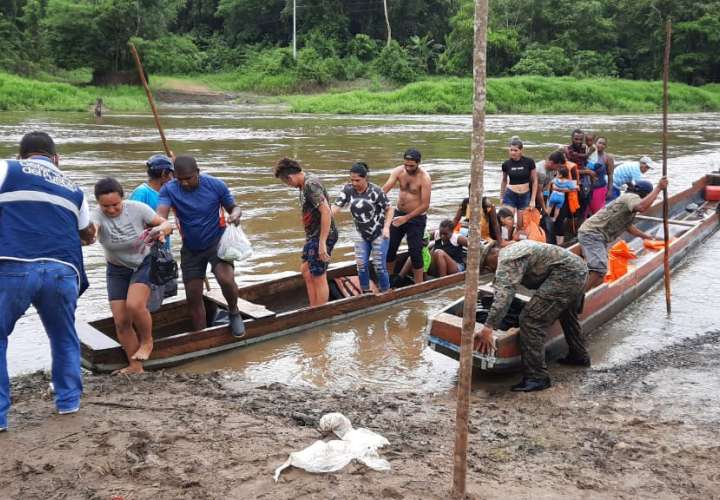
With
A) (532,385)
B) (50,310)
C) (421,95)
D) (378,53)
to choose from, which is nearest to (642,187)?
(532,385)

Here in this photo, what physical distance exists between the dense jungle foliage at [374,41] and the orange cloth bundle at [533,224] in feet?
118

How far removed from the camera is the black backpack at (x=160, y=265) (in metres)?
5.12

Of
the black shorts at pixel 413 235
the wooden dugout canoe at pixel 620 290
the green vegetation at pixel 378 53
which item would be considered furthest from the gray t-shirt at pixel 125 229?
the green vegetation at pixel 378 53

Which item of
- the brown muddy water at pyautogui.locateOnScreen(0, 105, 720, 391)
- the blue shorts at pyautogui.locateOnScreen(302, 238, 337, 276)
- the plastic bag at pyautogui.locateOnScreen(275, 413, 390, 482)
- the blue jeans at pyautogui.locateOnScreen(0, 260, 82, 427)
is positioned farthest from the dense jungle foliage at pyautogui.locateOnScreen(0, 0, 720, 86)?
the plastic bag at pyautogui.locateOnScreen(275, 413, 390, 482)

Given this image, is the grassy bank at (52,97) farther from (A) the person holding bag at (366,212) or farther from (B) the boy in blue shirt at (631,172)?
(A) the person holding bag at (366,212)

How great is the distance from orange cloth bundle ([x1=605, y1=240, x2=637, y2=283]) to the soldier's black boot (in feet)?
11.4

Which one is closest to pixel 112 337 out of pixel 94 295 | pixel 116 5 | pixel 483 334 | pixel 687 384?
pixel 94 295

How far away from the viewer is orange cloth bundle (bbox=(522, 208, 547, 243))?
9.01 metres

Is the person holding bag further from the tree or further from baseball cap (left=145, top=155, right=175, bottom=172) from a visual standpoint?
the tree

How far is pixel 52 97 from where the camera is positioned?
35969 mm

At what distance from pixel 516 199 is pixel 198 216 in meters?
5.21

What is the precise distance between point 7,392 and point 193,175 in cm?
212

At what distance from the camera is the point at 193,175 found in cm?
538

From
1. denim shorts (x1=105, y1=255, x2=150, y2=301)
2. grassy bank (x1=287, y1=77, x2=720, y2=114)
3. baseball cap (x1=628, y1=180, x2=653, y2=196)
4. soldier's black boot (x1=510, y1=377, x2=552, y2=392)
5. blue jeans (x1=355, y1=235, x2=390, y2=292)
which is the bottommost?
soldier's black boot (x1=510, y1=377, x2=552, y2=392)
